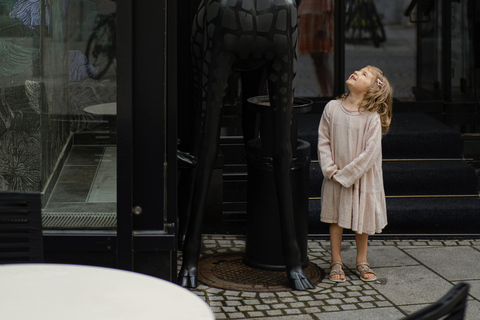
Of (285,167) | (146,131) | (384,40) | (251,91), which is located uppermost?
(384,40)

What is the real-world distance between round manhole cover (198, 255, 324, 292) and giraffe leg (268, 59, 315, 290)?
13cm

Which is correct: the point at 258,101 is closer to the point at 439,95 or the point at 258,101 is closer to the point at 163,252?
the point at 163,252

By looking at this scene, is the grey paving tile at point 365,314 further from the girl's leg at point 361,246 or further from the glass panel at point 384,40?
the glass panel at point 384,40

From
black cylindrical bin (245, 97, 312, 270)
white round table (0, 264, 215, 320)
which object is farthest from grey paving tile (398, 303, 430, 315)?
white round table (0, 264, 215, 320)

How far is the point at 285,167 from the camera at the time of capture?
5719 millimetres

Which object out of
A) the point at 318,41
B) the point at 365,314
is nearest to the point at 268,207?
the point at 365,314

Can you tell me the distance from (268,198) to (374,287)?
0.94 meters

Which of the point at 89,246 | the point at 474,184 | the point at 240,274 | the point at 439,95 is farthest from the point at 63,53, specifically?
the point at 439,95

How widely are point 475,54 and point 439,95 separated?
21.8 inches

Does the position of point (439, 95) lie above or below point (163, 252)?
above

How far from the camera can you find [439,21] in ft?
29.5

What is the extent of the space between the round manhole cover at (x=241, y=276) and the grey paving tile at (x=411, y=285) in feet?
1.55

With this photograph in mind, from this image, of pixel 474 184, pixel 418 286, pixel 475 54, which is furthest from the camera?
pixel 475 54

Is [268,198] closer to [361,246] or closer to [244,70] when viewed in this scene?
[361,246]
